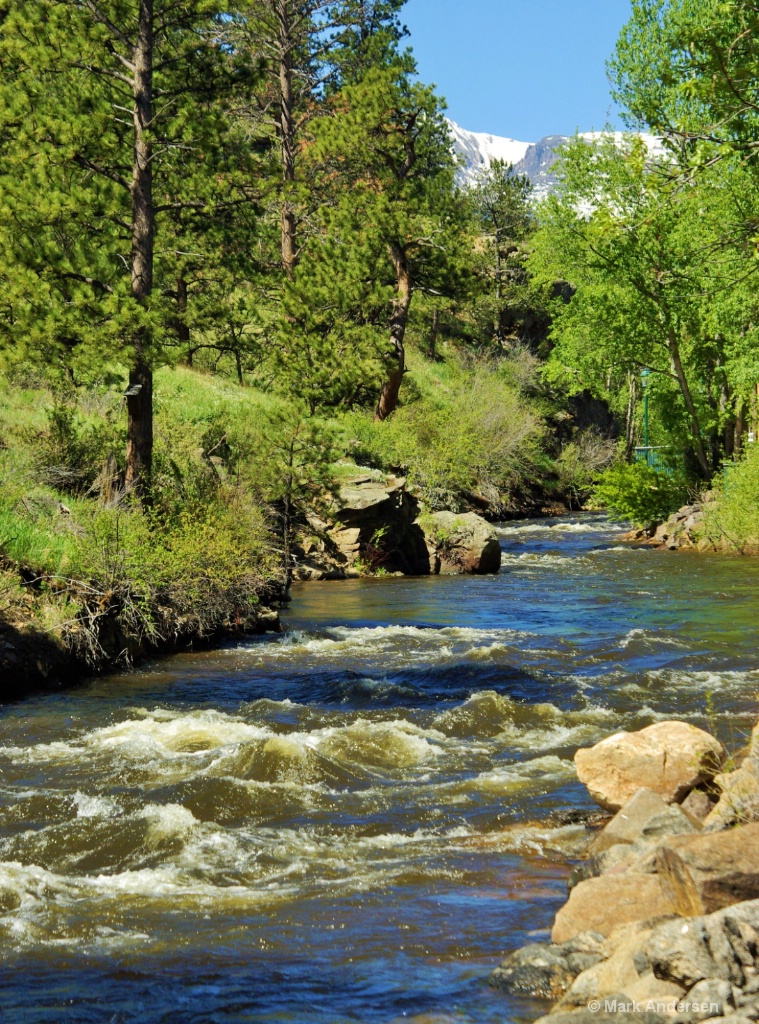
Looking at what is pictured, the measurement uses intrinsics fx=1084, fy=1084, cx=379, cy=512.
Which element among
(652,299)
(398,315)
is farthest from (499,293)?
(652,299)

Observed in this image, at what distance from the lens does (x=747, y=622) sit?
51.8 ft

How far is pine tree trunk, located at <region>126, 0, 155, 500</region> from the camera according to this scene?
53.9 feet

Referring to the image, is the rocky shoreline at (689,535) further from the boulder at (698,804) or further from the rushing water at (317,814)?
the boulder at (698,804)

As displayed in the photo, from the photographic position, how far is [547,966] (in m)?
5.36

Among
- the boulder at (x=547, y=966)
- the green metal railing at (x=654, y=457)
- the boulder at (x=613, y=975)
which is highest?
the green metal railing at (x=654, y=457)

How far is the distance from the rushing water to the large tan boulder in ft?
1.15

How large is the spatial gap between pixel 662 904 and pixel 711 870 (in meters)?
0.50

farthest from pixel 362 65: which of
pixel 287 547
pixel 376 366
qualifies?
pixel 287 547

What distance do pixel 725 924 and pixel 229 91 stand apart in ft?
51.5

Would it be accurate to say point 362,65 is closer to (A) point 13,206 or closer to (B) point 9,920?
(A) point 13,206

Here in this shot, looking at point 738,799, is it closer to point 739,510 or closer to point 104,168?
point 104,168

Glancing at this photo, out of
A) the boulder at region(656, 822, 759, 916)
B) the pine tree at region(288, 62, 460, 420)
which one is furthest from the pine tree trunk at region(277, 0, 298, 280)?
the boulder at region(656, 822, 759, 916)

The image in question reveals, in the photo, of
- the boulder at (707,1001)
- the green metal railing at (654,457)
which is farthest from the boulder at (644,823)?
the green metal railing at (654,457)

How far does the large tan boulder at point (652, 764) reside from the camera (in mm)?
7406
